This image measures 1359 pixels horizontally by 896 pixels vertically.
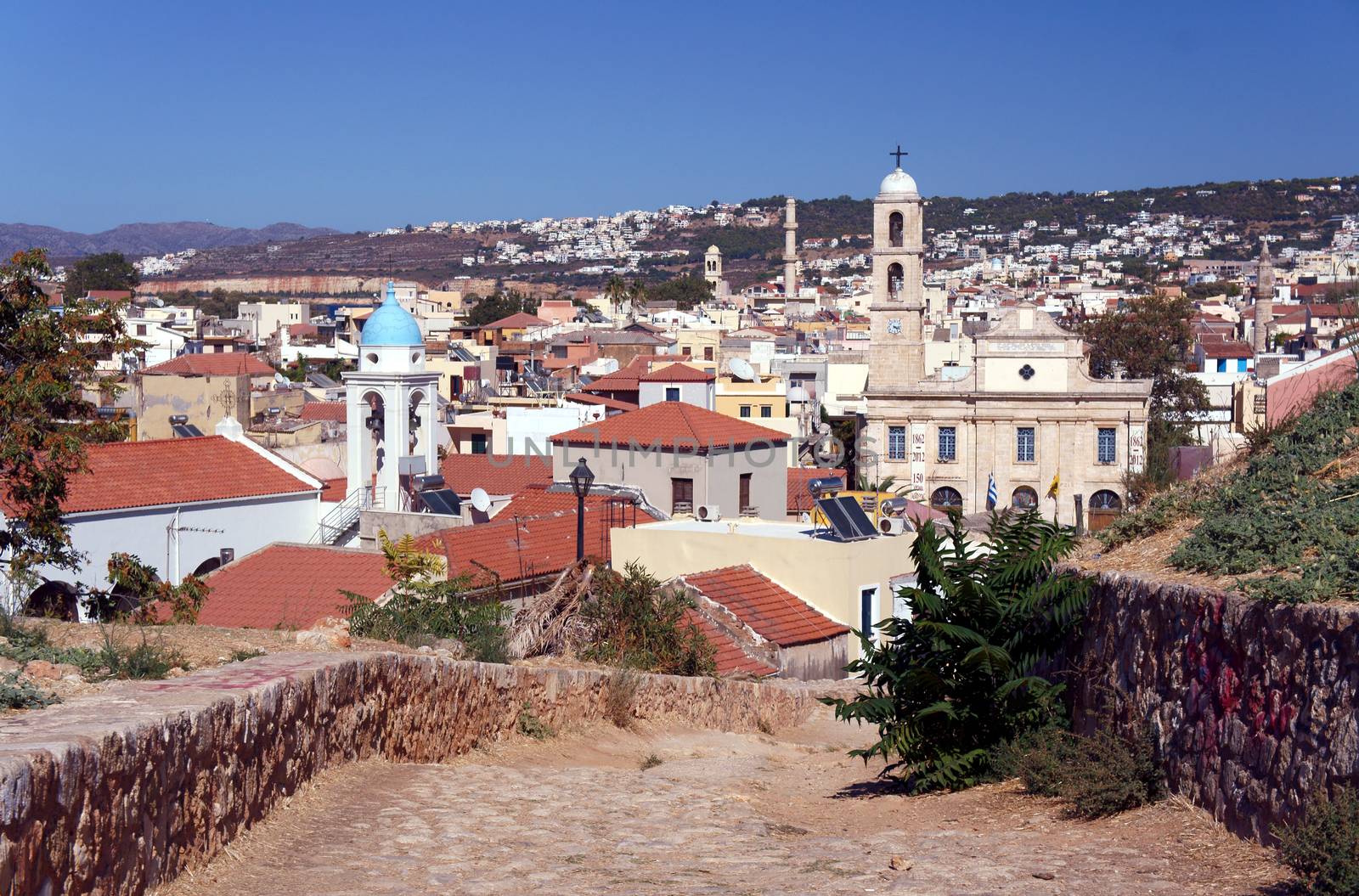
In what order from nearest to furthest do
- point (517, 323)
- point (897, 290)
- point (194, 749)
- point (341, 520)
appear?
point (194, 749)
point (341, 520)
point (897, 290)
point (517, 323)

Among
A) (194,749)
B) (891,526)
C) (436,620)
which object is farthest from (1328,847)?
(891,526)

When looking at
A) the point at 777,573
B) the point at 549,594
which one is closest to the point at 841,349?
the point at 777,573

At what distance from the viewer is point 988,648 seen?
6641mm

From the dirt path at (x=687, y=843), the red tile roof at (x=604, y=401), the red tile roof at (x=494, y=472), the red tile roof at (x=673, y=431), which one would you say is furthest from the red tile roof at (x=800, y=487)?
the dirt path at (x=687, y=843)

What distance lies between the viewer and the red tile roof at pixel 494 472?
112 ft

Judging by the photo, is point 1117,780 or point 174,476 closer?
point 1117,780

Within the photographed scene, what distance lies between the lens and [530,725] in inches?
376

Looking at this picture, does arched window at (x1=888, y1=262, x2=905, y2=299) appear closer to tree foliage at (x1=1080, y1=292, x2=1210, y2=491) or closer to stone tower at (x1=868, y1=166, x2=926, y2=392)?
stone tower at (x1=868, y1=166, x2=926, y2=392)

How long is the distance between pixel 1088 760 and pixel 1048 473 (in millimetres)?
49598

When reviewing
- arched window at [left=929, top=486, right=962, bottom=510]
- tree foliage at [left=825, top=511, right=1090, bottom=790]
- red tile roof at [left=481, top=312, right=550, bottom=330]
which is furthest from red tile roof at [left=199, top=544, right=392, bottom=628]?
red tile roof at [left=481, top=312, right=550, bottom=330]

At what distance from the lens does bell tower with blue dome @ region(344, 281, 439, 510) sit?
1284 inches

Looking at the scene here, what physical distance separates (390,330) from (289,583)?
14546mm

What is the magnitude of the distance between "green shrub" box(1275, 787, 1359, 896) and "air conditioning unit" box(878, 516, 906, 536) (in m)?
14.4

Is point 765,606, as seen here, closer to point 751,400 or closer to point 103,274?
point 751,400
